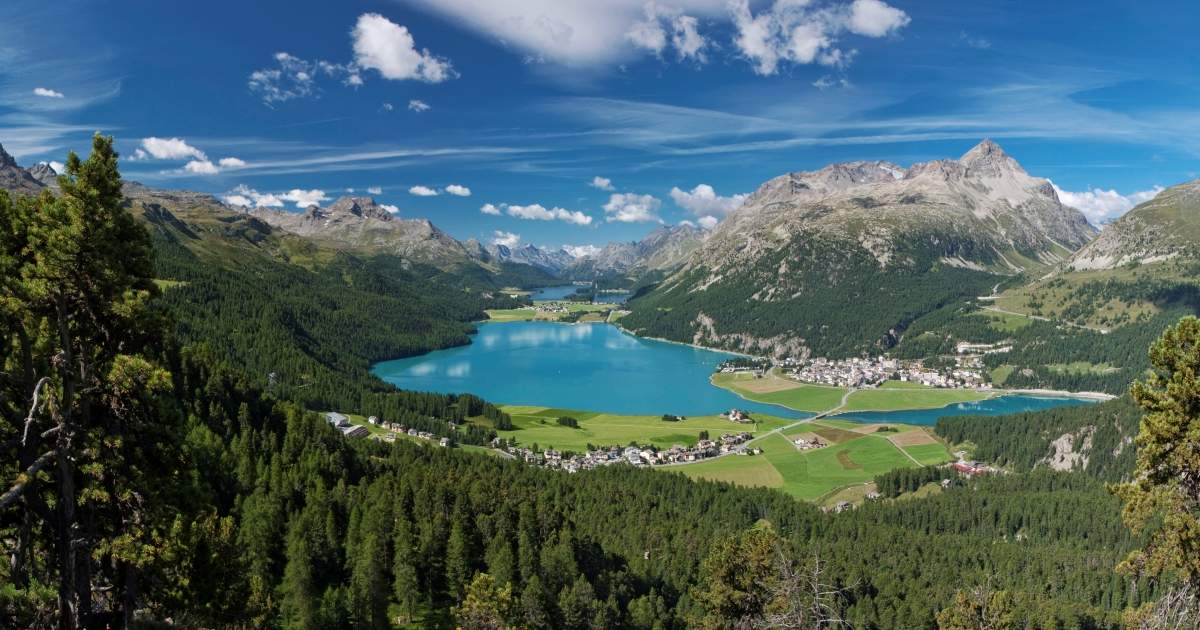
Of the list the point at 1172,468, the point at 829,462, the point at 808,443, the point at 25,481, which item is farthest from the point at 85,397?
the point at 808,443

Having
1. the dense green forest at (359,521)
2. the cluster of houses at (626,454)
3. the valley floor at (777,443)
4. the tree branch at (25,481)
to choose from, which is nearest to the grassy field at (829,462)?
the valley floor at (777,443)

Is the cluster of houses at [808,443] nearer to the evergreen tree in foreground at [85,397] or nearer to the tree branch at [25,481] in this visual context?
the evergreen tree in foreground at [85,397]

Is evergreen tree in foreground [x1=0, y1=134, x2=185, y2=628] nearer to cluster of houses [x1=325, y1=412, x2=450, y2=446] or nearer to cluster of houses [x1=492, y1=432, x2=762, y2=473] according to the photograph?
cluster of houses [x1=325, y1=412, x2=450, y2=446]

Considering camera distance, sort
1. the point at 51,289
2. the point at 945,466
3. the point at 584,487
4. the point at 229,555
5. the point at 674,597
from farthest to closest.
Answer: the point at 945,466 < the point at 584,487 < the point at 674,597 < the point at 229,555 < the point at 51,289

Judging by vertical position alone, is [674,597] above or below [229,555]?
below

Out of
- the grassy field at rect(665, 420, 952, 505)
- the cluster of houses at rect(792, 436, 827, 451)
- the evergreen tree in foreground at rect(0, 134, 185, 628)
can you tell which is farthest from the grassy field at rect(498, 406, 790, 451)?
the evergreen tree in foreground at rect(0, 134, 185, 628)

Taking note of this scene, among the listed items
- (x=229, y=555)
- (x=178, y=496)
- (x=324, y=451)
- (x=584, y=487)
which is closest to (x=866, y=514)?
(x=584, y=487)

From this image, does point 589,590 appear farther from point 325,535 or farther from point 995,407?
point 995,407

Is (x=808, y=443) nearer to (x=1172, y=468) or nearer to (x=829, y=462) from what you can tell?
(x=829, y=462)
